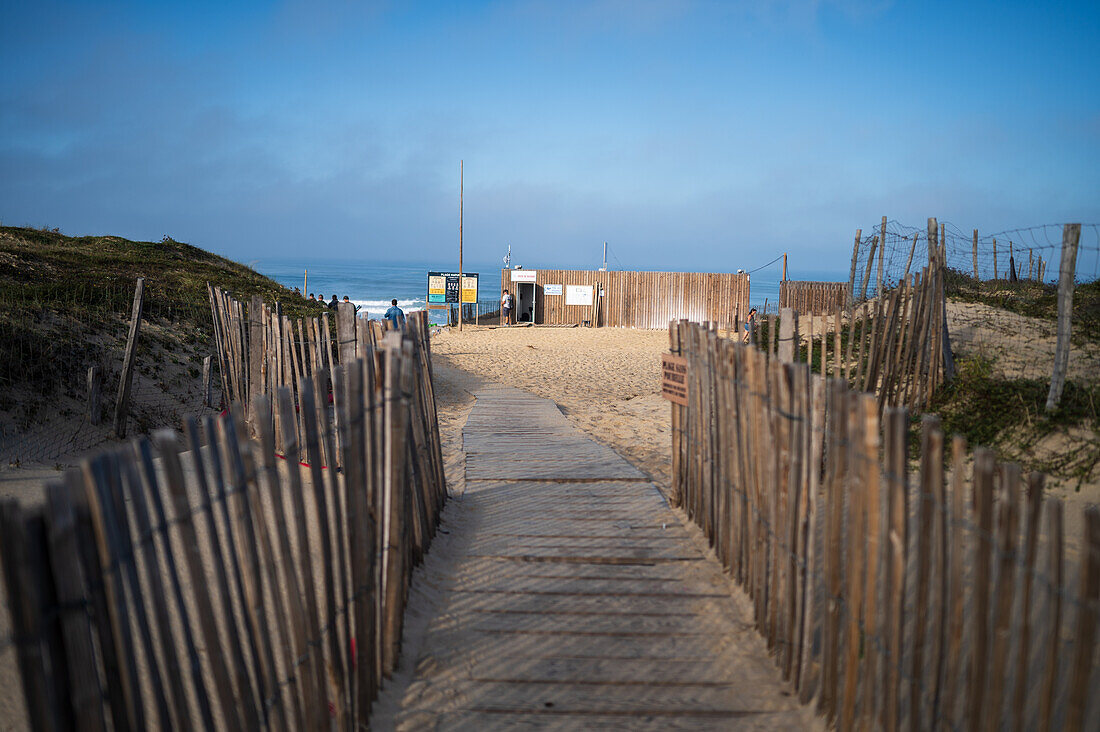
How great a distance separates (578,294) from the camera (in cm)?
2470

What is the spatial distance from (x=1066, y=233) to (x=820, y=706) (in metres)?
4.79

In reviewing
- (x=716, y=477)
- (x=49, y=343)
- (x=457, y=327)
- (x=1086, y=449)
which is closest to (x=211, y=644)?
(x=716, y=477)

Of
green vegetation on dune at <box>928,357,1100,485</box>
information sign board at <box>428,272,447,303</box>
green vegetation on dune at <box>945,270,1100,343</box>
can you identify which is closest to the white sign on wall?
information sign board at <box>428,272,447,303</box>

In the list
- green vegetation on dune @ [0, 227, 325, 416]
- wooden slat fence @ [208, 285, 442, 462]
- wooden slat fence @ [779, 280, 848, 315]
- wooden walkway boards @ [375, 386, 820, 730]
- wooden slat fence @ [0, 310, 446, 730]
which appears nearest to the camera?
wooden slat fence @ [0, 310, 446, 730]

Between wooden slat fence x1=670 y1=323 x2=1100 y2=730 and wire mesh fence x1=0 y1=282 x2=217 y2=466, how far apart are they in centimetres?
649

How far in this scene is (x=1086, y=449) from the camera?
5367mm

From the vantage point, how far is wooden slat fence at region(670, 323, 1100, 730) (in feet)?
5.81

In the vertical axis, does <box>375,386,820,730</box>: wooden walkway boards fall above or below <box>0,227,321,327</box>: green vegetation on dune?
below

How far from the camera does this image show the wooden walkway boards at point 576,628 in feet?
9.02

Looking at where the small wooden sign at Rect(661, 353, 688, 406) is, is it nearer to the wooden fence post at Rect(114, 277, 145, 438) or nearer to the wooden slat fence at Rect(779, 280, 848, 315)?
the wooden fence post at Rect(114, 277, 145, 438)

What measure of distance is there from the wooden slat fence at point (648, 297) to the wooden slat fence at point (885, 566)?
20746mm

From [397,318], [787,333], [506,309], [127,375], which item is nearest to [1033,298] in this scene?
[787,333]

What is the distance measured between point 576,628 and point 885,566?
156cm

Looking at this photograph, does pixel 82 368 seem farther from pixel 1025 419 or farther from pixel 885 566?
pixel 1025 419
